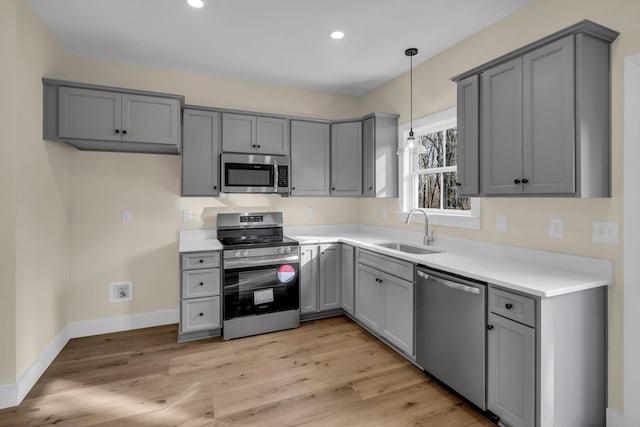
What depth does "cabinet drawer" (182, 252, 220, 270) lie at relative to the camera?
3121 mm

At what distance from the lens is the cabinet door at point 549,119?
183 centimetres

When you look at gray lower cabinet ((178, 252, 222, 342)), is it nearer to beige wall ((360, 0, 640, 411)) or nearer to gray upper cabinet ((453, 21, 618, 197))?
beige wall ((360, 0, 640, 411))

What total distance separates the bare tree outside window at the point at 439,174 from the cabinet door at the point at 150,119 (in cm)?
235

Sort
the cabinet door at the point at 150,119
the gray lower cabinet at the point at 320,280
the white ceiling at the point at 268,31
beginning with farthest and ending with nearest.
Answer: the gray lower cabinet at the point at 320,280
the cabinet door at the point at 150,119
the white ceiling at the point at 268,31

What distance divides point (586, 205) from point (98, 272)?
4.17 metres

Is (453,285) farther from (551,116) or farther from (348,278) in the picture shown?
(348,278)

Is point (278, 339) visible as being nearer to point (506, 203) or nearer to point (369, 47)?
point (506, 203)

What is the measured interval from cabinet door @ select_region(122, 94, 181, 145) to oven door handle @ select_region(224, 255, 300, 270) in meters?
1.25

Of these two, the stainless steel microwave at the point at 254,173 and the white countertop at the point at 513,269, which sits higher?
the stainless steel microwave at the point at 254,173

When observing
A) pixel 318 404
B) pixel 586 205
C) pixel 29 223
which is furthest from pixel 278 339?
→ pixel 586 205

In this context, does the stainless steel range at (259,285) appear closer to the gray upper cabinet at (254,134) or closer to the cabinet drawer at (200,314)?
the cabinet drawer at (200,314)

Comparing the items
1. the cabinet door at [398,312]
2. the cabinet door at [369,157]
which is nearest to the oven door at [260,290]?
the cabinet door at [398,312]

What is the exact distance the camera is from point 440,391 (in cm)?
238

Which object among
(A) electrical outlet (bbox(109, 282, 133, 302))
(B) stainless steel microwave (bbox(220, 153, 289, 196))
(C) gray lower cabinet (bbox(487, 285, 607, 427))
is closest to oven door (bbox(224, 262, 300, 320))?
(B) stainless steel microwave (bbox(220, 153, 289, 196))
